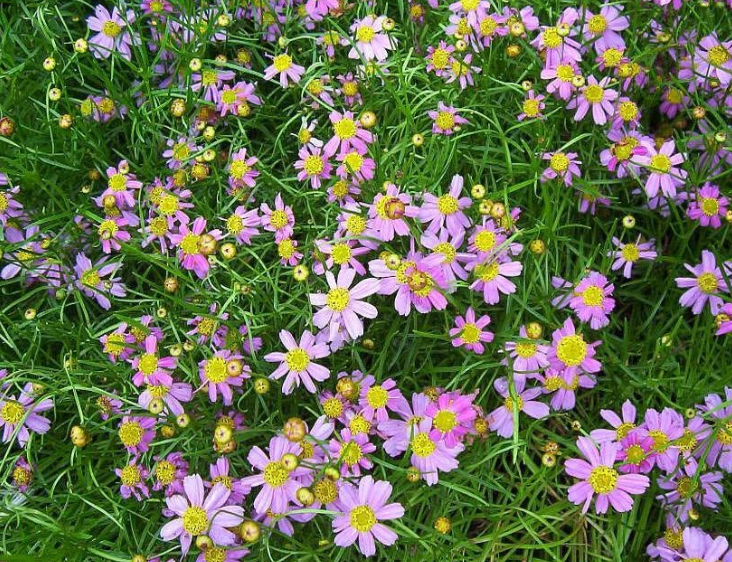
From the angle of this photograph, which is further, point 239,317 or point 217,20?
point 217,20

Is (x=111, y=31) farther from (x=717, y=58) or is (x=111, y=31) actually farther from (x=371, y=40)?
(x=717, y=58)

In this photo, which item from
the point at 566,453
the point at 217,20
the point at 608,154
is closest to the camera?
the point at 566,453

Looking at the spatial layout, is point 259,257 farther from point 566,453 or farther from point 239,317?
point 566,453

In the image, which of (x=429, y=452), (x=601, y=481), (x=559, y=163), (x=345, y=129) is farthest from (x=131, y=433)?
(x=559, y=163)

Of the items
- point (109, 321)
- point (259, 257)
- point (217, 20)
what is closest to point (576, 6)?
point (217, 20)

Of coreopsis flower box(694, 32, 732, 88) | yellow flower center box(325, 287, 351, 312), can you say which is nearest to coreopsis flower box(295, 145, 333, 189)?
yellow flower center box(325, 287, 351, 312)

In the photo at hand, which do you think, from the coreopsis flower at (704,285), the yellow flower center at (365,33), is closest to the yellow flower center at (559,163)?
the coreopsis flower at (704,285)

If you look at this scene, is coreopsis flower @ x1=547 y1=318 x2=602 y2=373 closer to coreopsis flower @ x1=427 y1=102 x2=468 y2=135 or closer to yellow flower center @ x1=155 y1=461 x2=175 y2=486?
coreopsis flower @ x1=427 y1=102 x2=468 y2=135
